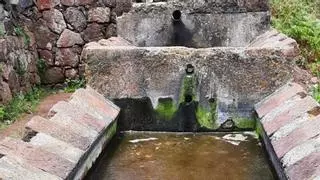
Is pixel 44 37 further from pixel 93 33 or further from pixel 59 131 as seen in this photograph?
pixel 59 131

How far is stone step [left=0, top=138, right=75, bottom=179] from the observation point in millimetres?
2379

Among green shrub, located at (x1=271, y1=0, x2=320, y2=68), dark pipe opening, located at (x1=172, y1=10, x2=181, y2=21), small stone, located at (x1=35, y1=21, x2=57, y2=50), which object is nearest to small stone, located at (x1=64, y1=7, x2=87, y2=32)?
small stone, located at (x1=35, y1=21, x2=57, y2=50)

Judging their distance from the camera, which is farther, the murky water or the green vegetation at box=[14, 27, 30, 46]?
the green vegetation at box=[14, 27, 30, 46]

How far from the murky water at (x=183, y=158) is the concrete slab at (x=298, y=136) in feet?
0.78

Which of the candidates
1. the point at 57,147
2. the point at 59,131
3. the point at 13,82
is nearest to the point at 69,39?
the point at 13,82

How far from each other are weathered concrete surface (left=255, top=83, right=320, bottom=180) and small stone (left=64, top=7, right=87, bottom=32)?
5205 mm

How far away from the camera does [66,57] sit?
27.7 ft

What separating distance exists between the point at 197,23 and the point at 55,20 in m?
4.09

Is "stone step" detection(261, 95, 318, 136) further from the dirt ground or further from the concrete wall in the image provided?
the dirt ground

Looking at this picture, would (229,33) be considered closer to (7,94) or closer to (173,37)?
(173,37)

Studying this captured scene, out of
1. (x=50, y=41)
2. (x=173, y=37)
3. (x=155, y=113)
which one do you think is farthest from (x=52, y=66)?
(x=155, y=113)

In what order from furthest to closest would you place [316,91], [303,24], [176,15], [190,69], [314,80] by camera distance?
1. [303,24]
2. [314,80]
3. [316,91]
4. [176,15]
5. [190,69]

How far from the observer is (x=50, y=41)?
8.40 metres

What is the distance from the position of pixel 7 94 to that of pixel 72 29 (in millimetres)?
2006
